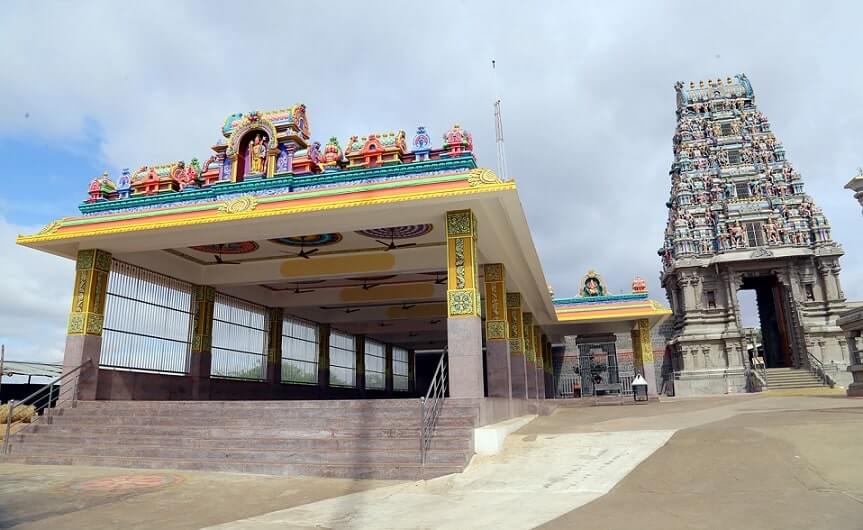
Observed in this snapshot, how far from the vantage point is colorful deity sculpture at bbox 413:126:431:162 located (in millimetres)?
11305

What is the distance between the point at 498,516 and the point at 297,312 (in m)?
17.6


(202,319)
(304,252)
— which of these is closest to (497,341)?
(304,252)

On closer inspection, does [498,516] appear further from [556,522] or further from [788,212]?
[788,212]

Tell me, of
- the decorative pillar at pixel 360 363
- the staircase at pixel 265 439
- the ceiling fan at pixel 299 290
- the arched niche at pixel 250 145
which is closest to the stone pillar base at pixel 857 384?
the staircase at pixel 265 439

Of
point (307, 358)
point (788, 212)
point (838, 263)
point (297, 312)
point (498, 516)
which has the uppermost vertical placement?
point (788, 212)

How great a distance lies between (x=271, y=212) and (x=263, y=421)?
403cm

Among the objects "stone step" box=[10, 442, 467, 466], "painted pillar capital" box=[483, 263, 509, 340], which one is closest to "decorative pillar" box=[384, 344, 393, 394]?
"painted pillar capital" box=[483, 263, 509, 340]

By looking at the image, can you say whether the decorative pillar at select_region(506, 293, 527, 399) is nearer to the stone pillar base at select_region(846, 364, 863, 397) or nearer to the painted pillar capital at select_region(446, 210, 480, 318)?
the painted pillar capital at select_region(446, 210, 480, 318)

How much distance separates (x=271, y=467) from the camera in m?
8.21

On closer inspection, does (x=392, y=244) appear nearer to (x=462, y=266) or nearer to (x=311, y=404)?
(x=462, y=266)

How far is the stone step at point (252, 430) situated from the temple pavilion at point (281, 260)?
1678 millimetres

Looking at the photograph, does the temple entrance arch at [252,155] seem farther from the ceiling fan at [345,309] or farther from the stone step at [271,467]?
the ceiling fan at [345,309]

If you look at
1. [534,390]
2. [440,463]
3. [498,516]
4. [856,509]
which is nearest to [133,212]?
[440,463]

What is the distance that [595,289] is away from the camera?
25984mm
